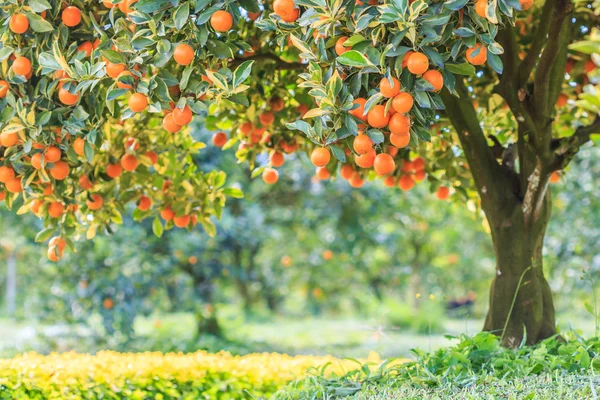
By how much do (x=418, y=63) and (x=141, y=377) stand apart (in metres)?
2.32

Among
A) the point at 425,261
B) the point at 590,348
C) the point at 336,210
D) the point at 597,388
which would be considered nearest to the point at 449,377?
the point at 597,388

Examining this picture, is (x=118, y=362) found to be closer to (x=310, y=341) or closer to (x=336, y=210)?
(x=336, y=210)

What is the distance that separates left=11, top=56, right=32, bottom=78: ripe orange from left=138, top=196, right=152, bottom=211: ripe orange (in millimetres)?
1017

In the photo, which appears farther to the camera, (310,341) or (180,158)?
(310,341)

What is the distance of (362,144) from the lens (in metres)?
2.02

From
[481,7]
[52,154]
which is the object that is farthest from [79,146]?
[481,7]

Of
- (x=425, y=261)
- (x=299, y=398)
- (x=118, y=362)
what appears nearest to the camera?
(x=299, y=398)

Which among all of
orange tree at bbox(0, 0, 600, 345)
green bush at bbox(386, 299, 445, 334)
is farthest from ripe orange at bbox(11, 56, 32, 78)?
green bush at bbox(386, 299, 445, 334)

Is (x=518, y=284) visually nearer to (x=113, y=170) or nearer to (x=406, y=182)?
(x=406, y=182)

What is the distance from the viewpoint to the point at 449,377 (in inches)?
98.2

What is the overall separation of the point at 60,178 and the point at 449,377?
5.77ft

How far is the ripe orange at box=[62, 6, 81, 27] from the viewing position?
235cm

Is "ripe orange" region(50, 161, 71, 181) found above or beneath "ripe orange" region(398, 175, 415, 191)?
beneath

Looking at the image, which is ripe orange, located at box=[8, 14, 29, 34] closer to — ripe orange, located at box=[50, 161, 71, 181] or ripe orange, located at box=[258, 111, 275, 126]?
ripe orange, located at box=[50, 161, 71, 181]
